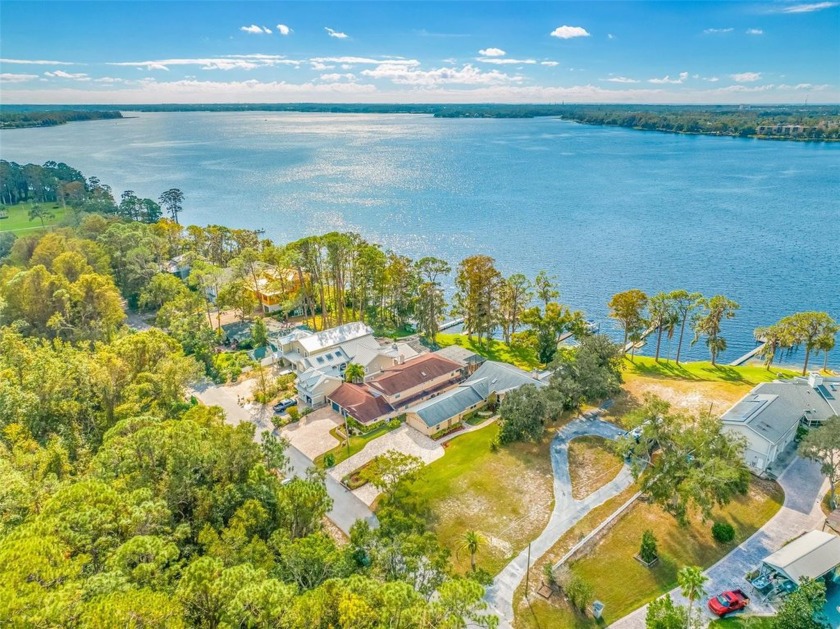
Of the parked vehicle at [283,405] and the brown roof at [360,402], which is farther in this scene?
the parked vehicle at [283,405]

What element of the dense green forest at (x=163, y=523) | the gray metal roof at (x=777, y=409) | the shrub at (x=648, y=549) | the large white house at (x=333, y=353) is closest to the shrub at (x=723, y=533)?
the shrub at (x=648, y=549)

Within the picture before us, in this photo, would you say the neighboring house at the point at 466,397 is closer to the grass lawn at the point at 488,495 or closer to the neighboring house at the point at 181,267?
the grass lawn at the point at 488,495

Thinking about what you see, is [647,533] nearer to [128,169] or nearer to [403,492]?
[403,492]

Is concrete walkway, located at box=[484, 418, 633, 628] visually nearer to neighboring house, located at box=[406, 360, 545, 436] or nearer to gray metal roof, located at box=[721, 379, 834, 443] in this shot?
neighboring house, located at box=[406, 360, 545, 436]

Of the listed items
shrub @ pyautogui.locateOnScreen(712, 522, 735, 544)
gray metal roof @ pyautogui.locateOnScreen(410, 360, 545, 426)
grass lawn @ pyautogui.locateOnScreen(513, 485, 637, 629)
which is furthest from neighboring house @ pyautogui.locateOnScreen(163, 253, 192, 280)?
shrub @ pyautogui.locateOnScreen(712, 522, 735, 544)

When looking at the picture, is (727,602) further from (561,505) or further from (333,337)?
(333,337)
